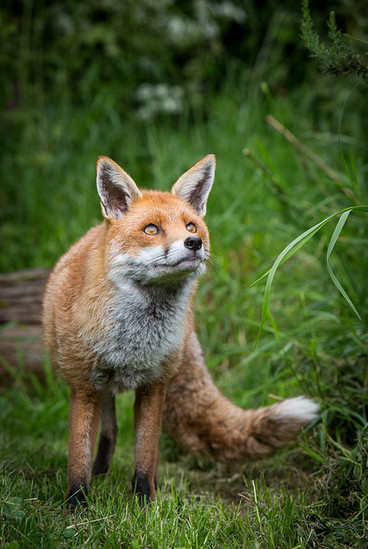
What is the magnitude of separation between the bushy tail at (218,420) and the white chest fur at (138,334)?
0.54 meters

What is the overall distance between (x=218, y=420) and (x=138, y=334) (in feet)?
3.10

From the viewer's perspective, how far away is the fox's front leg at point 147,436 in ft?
9.49

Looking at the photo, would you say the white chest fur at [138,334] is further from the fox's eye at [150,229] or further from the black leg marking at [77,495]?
the black leg marking at [77,495]

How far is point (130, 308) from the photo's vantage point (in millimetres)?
2777

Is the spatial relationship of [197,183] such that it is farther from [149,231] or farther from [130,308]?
[130,308]

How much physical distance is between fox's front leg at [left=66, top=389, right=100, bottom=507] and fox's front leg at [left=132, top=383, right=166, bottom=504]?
0.22 metres

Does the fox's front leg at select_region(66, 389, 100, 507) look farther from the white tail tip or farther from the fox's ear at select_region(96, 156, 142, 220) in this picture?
the white tail tip

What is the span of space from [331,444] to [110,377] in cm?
130

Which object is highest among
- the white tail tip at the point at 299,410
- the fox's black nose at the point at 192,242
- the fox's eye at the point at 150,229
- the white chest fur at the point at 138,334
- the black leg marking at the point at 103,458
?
the fox's eye at the point at 150,229

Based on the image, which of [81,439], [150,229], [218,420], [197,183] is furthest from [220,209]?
[81,439]

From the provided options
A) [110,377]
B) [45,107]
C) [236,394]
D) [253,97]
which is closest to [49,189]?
[45,107]

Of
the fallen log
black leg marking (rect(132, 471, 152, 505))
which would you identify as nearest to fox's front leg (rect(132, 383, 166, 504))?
black leg marking (rect(132, 471, 152, 505))

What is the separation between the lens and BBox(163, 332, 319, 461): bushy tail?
126 inches

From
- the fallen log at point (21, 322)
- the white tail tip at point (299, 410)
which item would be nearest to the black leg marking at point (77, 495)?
the white tail tip at point (299, 410)
